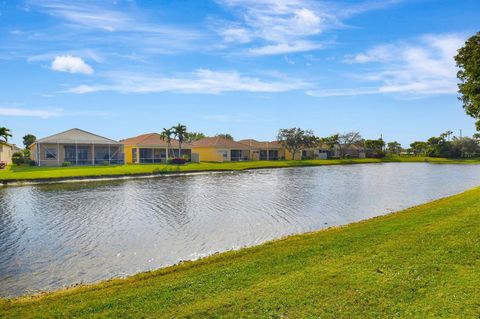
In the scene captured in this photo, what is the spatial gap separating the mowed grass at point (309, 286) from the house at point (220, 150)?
6296 cm

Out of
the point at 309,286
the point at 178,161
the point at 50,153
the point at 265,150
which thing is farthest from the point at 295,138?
the point at 309,286

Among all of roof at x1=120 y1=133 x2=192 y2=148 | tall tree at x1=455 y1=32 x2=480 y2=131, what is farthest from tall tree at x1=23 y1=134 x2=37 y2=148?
tall tree at x1=455 y1=32 x2=480 y2=131

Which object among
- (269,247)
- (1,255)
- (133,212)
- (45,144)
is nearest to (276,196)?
(133,212)

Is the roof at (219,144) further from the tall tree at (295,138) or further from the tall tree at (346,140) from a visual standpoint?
the tall tree at (346,140)

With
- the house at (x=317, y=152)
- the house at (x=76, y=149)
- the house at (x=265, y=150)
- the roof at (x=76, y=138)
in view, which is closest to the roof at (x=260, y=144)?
the house at (x=265, y=150)

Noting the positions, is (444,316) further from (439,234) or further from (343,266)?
(439,234)

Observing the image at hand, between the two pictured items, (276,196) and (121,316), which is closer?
(121,316)

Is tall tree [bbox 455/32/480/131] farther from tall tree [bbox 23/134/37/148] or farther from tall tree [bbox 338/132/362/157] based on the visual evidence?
tall tree [bbox 23/134/37/148]

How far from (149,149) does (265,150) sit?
3162cm

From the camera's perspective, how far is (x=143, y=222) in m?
16.9

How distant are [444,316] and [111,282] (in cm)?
728

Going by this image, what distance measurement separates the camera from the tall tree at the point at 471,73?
24.2 m

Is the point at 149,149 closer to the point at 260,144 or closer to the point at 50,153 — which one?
the point at 50,153

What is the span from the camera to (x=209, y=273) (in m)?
8.21
